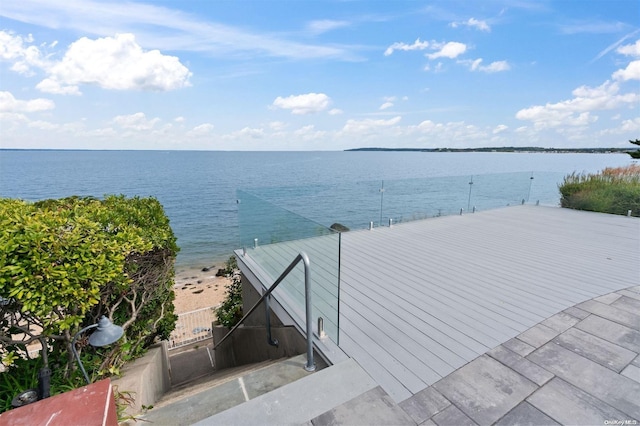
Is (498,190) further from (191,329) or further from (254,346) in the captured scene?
(191,329)

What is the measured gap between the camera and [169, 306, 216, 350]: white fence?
8.40 m

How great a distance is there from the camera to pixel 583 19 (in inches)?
260

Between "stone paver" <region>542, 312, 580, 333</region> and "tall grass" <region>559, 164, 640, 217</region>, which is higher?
"tall grass" <region>559, 164, 640, 217</region>

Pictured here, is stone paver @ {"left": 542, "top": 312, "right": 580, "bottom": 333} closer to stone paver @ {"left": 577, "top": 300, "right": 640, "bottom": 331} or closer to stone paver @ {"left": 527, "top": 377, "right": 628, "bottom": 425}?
stone paver @ {"left": 577, "top": 300, "right": 640, "bottom": 331}

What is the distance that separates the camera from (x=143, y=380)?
2.57 meters

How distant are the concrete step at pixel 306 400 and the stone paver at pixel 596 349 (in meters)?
1.71

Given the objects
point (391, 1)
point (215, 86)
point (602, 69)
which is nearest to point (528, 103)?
point (602, 69)

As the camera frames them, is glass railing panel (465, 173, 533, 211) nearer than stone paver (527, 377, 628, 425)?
No

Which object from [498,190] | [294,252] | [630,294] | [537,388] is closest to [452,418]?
[537,388]

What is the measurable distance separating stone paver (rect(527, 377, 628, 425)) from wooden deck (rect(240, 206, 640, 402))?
49 centimetres

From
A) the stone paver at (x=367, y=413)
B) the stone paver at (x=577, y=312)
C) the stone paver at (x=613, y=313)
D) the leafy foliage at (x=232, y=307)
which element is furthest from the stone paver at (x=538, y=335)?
the leafy foliage at (x=232, y=307)

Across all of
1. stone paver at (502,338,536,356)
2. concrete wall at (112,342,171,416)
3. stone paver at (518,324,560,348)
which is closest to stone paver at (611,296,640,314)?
stone paver at (518,324,560,348)

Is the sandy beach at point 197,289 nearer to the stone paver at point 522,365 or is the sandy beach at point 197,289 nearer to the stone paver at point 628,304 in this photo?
the stone paver at point 522,365

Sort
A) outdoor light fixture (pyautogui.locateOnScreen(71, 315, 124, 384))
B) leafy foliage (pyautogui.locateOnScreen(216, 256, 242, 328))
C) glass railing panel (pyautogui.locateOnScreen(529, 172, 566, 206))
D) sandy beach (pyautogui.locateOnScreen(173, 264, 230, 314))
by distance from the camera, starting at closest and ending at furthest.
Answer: outdoor light fixture (pyautogui.locateOnScreen(71, 315, 124, 384)) → leafy foliage (pyautogui.locateOnScreen(216, 256, 242, 328)) → glass railing panel (pyautogui.locateOnScreen(529, 172, 566, 206)) → sandy beach (pyautogui.locateOnScreen(173, 264, 230, 314))
